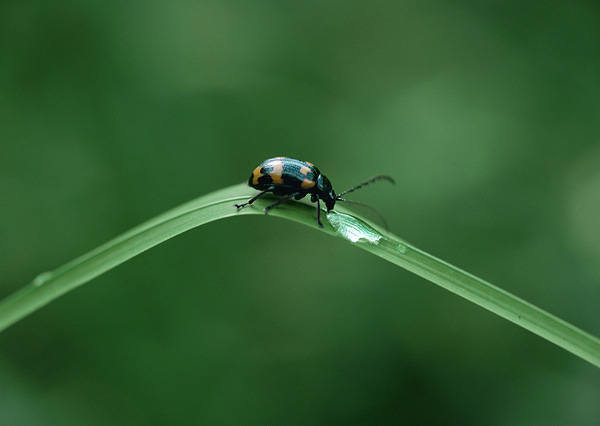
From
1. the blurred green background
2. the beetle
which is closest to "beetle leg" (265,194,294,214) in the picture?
the beetle

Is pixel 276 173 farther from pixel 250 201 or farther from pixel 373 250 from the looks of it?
pixel 373 250

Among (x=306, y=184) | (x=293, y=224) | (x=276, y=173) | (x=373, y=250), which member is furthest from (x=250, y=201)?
(x=293, y=224)

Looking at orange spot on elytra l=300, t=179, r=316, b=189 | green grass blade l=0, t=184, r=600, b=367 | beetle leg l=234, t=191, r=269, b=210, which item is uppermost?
orange spot on elytra l=300, t=179, r=316, b=189

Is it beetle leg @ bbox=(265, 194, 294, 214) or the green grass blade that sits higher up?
beetle leg @ bbox=(265, 194, 294, 214)

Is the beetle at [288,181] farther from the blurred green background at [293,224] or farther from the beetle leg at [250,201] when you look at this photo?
the blurred green background at [293,224]

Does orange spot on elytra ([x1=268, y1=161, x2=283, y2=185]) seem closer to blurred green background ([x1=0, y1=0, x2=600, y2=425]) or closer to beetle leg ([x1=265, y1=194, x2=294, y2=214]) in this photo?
beetle leg ([x1=265, y1=194, x2=294, y2=214])

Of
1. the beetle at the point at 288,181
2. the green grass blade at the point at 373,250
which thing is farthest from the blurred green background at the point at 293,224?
the green grass blade at the point at 373,250

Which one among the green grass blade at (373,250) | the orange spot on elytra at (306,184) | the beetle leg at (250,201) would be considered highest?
the orange spot on elytra at (306,184)
